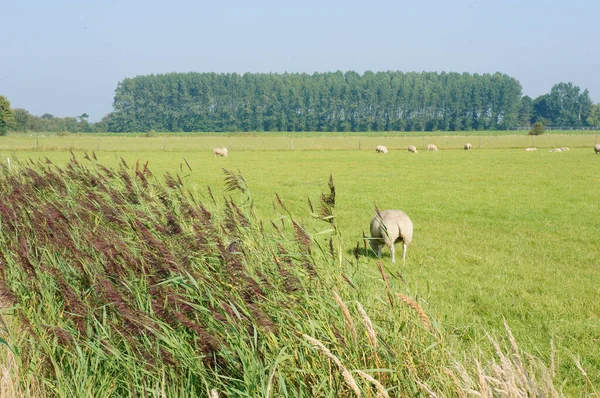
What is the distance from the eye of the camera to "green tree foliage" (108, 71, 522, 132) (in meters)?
144

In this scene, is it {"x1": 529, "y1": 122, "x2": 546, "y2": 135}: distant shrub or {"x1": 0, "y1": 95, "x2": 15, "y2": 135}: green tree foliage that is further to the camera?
{"x1": 529, "y1": 122, "x2": 546, "y2": 135}: distant shrub

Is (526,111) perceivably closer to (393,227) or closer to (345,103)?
(345,103)

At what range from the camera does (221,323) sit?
3.81 m

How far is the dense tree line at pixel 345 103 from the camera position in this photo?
472 feet

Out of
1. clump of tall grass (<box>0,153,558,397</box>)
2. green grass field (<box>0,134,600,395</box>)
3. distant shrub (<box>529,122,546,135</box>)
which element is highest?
clump of tall grass (<box>0,153,558,397</box>)

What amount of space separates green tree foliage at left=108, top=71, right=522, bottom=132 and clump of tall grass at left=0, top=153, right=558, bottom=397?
13925 cm

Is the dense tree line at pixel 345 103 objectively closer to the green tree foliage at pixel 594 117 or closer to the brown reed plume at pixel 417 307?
the green tree foliage at pixel 594 117

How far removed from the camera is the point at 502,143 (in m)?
61.2

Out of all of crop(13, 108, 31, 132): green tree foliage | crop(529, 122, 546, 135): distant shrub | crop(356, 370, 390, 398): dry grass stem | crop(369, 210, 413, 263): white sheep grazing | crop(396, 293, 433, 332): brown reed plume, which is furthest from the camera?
crop(13, 108, 31, 132): green tree foliage

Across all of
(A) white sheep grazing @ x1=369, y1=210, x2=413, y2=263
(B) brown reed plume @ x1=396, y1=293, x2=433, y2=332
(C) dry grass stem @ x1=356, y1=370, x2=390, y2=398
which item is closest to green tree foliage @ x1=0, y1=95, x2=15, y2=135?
(A) white sheep grazing @ x1=369, y1=210, x2=413, y2=263

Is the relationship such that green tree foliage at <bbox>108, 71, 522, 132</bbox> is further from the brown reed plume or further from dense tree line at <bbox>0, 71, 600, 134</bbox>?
the brown reed plume

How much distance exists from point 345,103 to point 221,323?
14847 centimetres

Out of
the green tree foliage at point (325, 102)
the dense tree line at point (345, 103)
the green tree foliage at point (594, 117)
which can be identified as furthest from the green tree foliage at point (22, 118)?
the green tree foliage at point (594, 117)

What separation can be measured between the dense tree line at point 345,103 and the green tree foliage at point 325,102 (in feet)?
0.86
